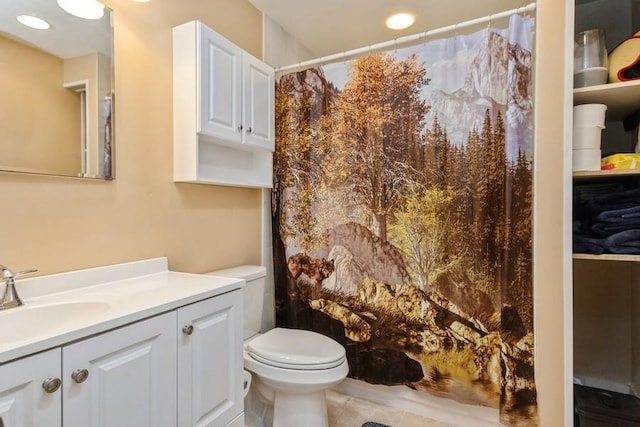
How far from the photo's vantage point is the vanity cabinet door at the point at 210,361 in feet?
3.37

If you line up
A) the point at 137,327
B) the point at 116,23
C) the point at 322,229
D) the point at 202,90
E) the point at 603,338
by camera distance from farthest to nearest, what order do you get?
the point at 322,229 < the point at 603,338 < the point at 202,90 < the point at 116,23 < the point at 137,327

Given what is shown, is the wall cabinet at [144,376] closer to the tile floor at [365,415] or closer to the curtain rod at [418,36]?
the tile floor at [365,415]

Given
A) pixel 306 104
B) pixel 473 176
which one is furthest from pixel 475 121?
pixel 306 104

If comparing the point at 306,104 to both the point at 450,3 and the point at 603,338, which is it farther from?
the point at 603,338

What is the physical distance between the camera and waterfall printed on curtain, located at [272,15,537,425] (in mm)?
1548

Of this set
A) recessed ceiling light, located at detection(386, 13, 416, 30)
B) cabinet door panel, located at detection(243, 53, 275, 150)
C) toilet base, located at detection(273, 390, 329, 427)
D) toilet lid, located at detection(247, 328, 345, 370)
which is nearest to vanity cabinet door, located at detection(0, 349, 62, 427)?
Result: toilet lid, located at detection(247, 328, 345, 370)

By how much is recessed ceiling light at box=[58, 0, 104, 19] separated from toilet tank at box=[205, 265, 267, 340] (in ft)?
3.94

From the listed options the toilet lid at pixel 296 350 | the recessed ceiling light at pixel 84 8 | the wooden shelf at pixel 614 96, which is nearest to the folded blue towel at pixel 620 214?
the wooden shelf at pixel 614 96

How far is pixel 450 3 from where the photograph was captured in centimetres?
206

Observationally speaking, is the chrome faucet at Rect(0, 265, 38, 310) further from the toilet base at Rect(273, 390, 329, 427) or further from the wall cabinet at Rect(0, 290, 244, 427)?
the toilet base at Rect(273, 390, 329, 427)

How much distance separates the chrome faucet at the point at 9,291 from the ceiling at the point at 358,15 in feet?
6.27

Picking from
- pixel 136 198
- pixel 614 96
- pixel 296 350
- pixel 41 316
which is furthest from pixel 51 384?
pixel 614 96

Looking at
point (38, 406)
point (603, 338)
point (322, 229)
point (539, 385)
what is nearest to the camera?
point (38, 406)

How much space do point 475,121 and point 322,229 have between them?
1.00 meters
